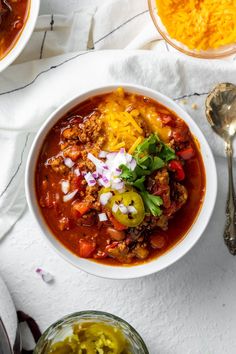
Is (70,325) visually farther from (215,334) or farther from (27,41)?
(27,41)

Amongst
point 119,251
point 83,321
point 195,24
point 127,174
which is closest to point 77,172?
point 127,174

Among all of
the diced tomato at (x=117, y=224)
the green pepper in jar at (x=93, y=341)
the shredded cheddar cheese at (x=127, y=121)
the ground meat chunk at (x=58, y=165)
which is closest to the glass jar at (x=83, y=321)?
the green pepper in jar at (x=93, y=341)

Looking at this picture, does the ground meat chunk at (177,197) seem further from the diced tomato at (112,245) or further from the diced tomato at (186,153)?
the diced tomato at (112,245)

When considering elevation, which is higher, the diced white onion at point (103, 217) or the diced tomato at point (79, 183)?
the diced tomato at point (79, 183)

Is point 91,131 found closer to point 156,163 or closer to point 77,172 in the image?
point 77,172

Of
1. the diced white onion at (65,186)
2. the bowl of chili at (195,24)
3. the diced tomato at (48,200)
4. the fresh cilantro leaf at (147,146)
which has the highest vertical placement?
the bowl of chili at (195,24)

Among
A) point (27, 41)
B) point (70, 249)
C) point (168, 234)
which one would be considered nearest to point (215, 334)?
point (168, 234)

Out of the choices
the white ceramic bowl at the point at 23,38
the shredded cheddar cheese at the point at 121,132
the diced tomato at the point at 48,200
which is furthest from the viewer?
the white ceramic bowl at the point at 23,38

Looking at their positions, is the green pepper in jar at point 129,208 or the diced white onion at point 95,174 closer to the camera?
the green pepper in jar at point 129,208

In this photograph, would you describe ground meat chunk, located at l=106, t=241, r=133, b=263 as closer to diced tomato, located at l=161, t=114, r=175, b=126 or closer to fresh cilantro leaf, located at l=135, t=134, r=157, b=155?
fresh cilantro leaf, located at l=135, t=134, r=157, b=155
